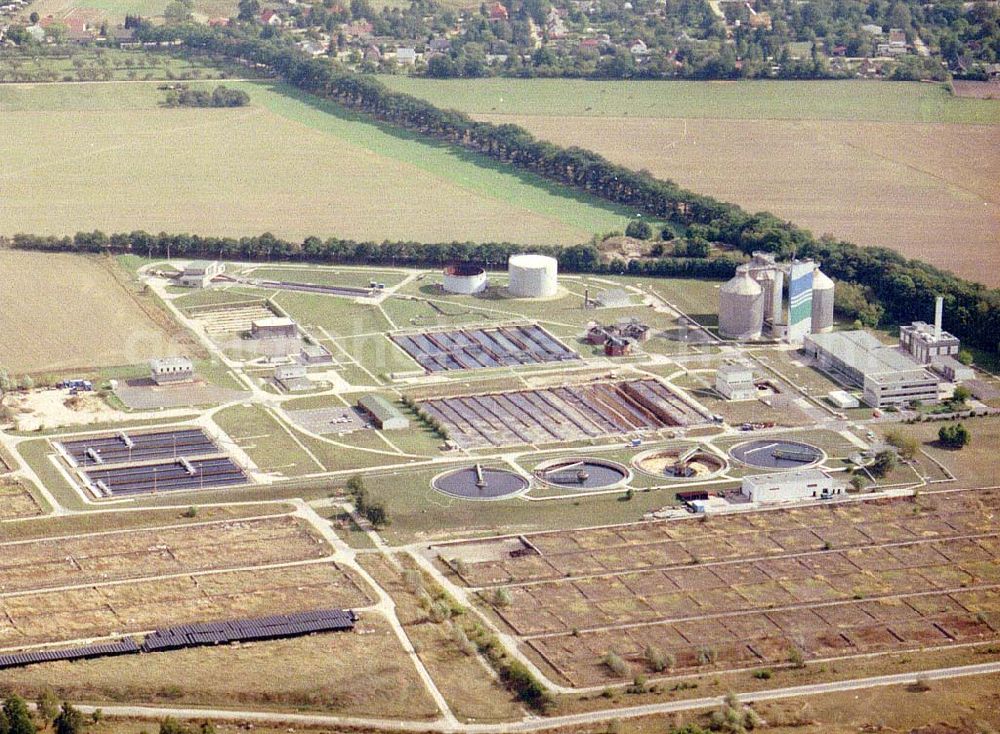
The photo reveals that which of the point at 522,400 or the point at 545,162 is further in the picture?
the point at 545,162

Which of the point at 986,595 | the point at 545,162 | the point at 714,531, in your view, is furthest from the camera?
the point at 545,162

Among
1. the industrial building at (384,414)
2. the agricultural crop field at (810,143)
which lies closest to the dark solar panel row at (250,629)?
the industrial building at (384,414)

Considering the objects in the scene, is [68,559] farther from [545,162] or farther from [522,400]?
[545,162]

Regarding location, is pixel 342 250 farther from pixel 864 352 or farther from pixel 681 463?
pixel 681 463

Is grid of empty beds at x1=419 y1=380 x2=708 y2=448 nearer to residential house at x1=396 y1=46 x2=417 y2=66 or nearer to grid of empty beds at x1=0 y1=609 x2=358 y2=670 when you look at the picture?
grid of empty beds at x1=0 y1=609 x2=358 y2=670

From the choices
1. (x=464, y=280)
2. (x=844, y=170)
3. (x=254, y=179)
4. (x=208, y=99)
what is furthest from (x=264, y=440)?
(x=208, y=99)

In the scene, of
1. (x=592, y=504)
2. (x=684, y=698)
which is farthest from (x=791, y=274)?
(x=684, y=698)

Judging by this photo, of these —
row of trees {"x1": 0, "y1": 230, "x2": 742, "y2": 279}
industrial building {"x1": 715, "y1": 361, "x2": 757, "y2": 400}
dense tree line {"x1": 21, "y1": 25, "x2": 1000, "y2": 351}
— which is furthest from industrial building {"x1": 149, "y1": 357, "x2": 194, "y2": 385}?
industrial building {"x1": 715, "y1": 361, "x2": 757, "y2": 400}
